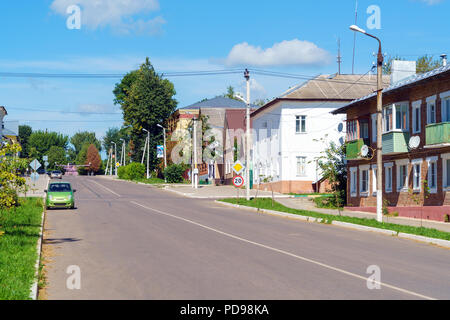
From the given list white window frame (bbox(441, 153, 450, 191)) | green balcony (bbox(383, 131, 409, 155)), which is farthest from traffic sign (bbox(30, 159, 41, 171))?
white window frame (bbox(441, 153, 450, 191))

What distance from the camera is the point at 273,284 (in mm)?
10125

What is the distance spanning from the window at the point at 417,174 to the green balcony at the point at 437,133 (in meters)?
2.53

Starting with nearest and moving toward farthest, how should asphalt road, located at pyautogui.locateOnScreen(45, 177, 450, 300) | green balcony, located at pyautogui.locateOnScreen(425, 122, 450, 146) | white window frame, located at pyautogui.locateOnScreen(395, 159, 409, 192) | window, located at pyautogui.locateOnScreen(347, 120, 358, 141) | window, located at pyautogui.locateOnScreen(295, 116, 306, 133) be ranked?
asphalt road, located at pyautogui.locateOnScreen(45, 177, 450, 300) < green balcony, located at pyautogui.locateOnScreen(425, 122, 450, 146) < white window frame, located at pyautogui.locateOnScreen(395, 159, 409, 192) < window, located at pyautogui.locateOnScreen(347, 120, 358, 141) < window, located at pyautogui.locateOnScreen(295, 116, 306, 133)

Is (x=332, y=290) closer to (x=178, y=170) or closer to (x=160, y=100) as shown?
(x=178, y=170)

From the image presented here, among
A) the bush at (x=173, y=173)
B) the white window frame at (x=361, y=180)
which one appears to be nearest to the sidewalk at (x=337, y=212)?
the white window frame at (x=361, y=180)

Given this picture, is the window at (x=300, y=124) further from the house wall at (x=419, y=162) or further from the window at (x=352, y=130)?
the house wall at (x=419, y=162)

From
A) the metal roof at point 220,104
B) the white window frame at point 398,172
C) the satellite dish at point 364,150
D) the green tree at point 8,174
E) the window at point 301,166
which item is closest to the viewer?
the green tree at point 8,174

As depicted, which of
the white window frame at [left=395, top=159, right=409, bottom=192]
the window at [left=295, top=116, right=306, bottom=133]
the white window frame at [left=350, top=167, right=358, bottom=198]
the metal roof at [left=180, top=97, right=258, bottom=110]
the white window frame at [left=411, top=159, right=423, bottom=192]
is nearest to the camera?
the white window frame at [left=411, top=159, right=423, bottom=192]

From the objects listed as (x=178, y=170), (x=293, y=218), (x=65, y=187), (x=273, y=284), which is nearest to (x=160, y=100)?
(x=178, y=170)

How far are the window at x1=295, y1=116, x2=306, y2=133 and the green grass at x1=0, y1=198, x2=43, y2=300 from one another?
35184mm

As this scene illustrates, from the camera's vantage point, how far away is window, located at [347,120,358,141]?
129 ft

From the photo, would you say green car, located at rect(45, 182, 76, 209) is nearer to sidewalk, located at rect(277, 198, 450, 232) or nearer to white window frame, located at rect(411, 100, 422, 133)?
sidewalk, located at rect(277, 198, 450, 232)

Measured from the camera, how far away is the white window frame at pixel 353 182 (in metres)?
40.1
